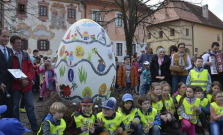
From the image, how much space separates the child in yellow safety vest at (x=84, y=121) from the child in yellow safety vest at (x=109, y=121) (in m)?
0.13

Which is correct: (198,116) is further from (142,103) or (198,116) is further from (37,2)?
(37,2)

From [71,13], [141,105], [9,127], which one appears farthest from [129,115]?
[71,13]

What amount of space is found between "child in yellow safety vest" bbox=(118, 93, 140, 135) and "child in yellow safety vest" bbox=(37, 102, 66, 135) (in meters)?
1.13

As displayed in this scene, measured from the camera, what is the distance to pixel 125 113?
4.27 metres

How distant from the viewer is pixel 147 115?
4.42 metres

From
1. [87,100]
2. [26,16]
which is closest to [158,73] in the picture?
[87,100]

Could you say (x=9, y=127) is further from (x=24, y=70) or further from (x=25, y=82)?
(x=24, y=70)

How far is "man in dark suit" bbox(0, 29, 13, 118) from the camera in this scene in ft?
13.0

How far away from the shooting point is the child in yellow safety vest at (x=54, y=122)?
11.1 ft

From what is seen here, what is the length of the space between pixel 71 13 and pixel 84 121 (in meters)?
22.4

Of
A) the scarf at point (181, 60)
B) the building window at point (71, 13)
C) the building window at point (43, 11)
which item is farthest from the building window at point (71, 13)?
the scarf at point (181, 60)

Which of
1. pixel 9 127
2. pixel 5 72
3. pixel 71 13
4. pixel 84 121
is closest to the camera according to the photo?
pixel 9 127

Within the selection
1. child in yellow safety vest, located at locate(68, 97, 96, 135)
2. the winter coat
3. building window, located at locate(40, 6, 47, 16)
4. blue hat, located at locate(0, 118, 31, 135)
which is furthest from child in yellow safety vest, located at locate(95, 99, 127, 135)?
building window, located at locate(40, 6, 47, 16)

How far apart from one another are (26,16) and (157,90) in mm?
19917
